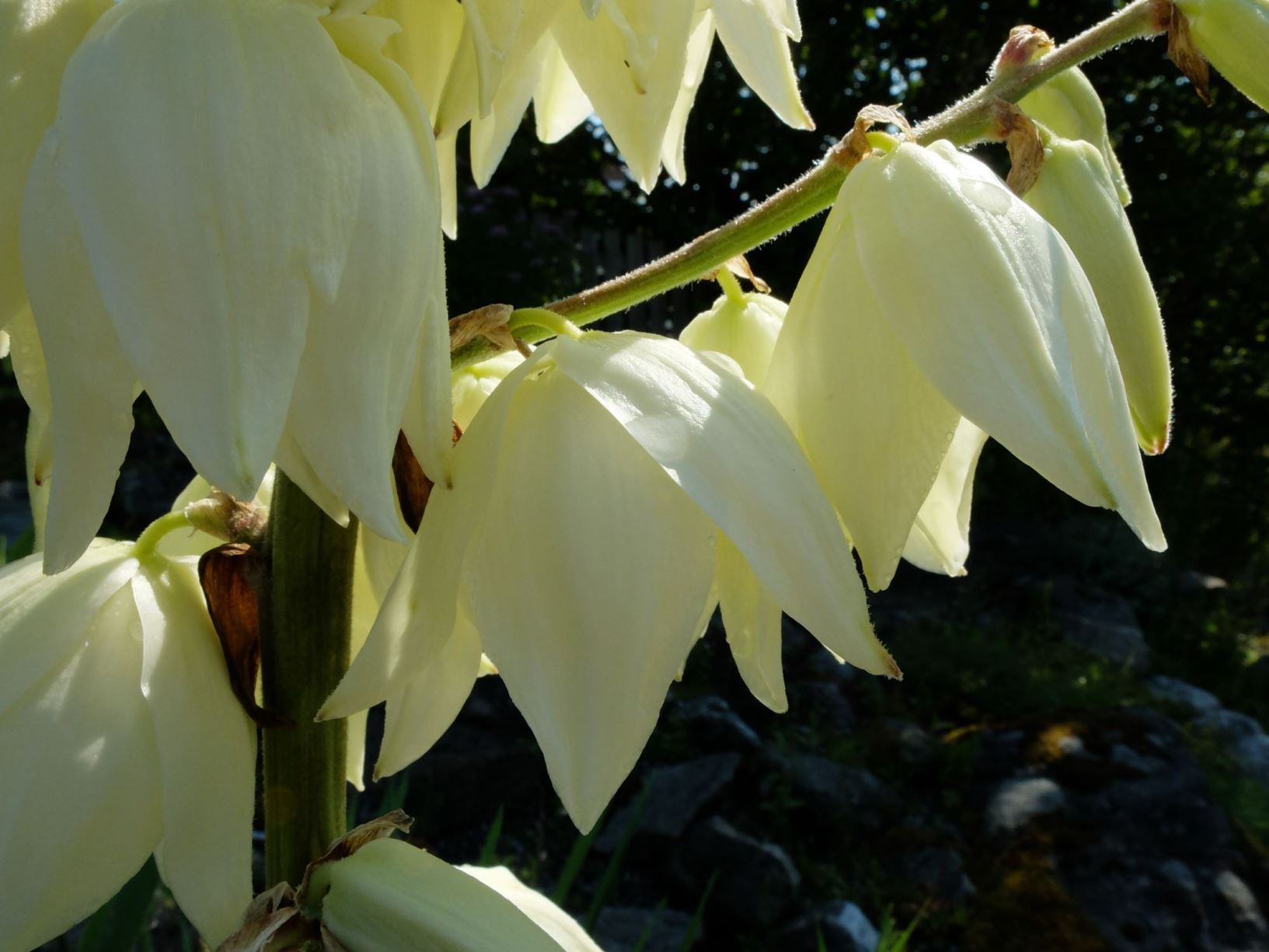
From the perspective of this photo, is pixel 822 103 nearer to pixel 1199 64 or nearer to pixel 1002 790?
pixel 1002 790

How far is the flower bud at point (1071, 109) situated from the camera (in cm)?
45

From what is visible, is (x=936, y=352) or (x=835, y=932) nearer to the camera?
(x=936, y=352)

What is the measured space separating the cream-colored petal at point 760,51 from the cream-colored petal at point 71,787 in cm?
30

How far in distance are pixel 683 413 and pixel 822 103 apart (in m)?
4.44

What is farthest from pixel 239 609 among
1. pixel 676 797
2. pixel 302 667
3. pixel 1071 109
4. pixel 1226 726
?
pixel 1226 726

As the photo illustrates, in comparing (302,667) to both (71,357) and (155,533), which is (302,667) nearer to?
(155,533)

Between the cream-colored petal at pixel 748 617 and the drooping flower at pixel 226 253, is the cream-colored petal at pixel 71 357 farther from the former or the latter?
the cream-colored petal at pixel 748 617

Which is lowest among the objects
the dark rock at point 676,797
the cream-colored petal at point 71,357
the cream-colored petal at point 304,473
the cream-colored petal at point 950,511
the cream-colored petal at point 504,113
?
the dark rock at point 676,797

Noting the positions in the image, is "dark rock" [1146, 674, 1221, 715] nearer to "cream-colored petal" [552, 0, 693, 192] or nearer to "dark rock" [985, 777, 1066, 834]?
"dark rock" [985, 777, 1066, 834]

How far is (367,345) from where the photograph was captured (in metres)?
0.29

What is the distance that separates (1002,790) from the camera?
259cm

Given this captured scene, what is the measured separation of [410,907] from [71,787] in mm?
115

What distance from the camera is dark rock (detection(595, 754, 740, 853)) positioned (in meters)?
2.48

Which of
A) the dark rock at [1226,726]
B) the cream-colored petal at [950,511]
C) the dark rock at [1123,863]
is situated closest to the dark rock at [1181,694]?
the dark rock at [1226,726]
